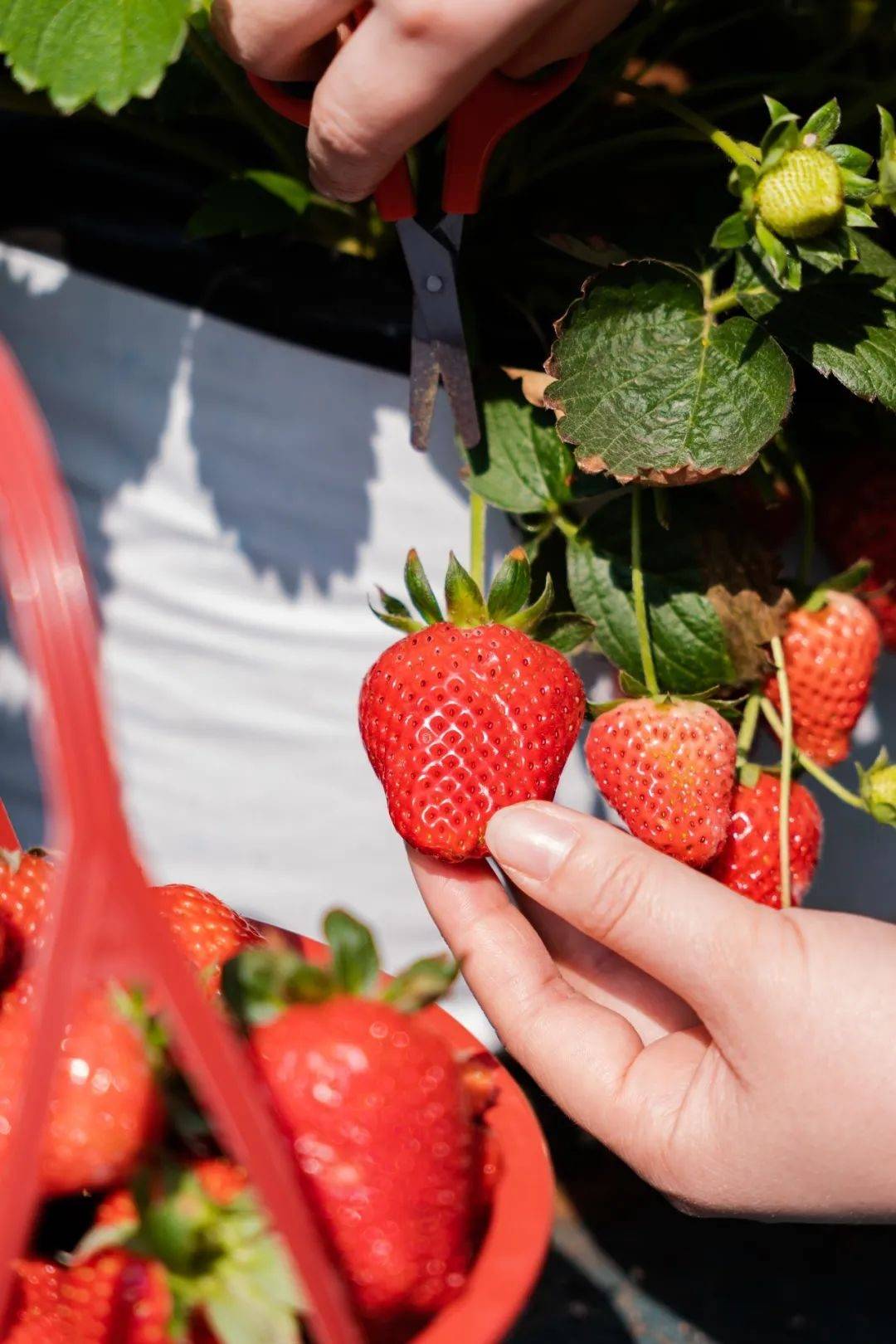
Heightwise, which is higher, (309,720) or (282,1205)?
(282,1205)

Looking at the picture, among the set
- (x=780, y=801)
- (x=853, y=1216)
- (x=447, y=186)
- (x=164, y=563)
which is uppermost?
(x=447, y=186)

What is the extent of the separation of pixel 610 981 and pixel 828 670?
217 millimetres

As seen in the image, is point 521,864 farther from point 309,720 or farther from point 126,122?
point 126,122

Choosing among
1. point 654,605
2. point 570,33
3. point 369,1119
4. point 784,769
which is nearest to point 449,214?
point 570,33

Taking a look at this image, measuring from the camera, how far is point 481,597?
646mm

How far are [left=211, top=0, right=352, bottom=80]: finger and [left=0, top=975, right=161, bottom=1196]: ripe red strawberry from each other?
0.39 metres

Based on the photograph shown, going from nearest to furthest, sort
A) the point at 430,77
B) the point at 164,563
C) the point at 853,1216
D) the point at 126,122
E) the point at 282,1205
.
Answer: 1. the point at 282,1205
2. the point at 430,77
3. the point at 853,1216
4. the point at 126,122
5. the point at 164,563

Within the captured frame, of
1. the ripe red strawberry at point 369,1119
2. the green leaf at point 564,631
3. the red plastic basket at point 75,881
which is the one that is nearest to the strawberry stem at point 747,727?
the green leaf at point 564,631

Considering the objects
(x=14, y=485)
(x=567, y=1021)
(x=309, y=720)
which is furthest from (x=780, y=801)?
(x=14, y=485)

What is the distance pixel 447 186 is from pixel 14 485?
359mm

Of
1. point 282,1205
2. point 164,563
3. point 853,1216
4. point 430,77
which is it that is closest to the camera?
point 282,1205

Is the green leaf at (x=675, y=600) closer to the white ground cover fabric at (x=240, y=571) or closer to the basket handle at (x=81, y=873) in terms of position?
the white ground cover fabric at (x=240, y=571)

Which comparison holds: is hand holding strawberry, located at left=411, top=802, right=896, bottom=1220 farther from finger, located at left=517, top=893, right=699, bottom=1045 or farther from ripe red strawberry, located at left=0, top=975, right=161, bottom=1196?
ripe red strawberry, located at left=0, top=975, right=161, bottom=1196

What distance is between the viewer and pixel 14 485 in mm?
360
